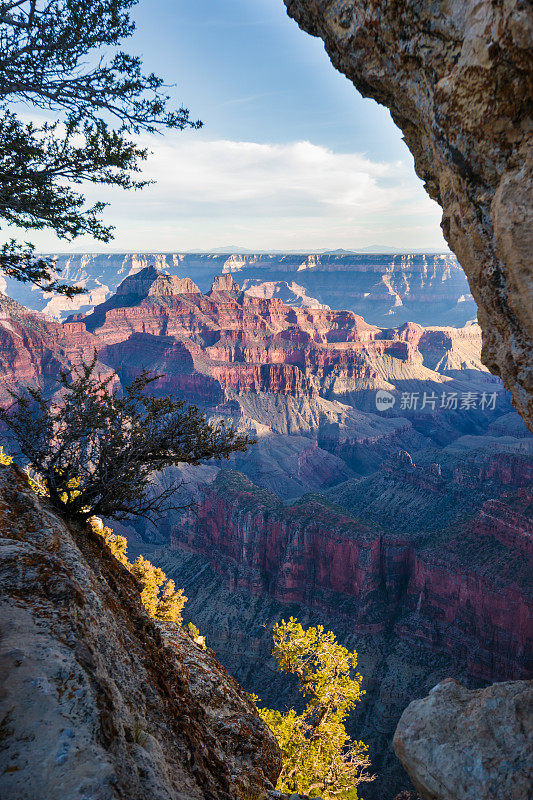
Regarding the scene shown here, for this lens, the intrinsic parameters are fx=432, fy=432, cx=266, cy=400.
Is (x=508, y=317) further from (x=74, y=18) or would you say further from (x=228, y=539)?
(x=228, y=539)

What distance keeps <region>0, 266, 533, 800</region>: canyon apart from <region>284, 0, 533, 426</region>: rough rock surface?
10542mm

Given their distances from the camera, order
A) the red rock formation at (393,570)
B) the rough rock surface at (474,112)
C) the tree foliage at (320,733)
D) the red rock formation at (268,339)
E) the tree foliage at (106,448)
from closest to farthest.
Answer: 1. the rough rock surface at (474,112)
2. the tree foliage at (106,448)
3. the tree foliage at (320,733)
4. the red rock formation at (393,570)
5. the red rock formation at (268,339)

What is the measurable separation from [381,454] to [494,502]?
56.8 metres

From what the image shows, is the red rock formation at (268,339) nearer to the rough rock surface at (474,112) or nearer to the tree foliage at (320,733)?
the tree foliage at (320,733)

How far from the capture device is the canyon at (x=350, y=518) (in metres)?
33.3

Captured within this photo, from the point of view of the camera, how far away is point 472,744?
6.43 meters

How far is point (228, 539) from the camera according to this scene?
48812 millimetres

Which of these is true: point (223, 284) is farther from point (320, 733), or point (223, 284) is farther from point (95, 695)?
point (95, 695)

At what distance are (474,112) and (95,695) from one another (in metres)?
7.64

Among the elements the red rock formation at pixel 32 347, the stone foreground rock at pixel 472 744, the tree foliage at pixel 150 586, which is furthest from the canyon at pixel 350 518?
the tree foliage at pixel 150 586

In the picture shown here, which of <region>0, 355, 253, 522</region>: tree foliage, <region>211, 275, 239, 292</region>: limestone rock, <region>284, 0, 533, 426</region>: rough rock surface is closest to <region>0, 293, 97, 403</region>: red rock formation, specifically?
<region>211, 275, 239, 292</region>: limestone rock

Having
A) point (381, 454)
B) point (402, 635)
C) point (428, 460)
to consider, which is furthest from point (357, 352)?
point (402, 635)

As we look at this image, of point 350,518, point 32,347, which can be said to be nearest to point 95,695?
point 350,518

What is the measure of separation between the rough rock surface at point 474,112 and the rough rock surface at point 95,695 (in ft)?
21.0
